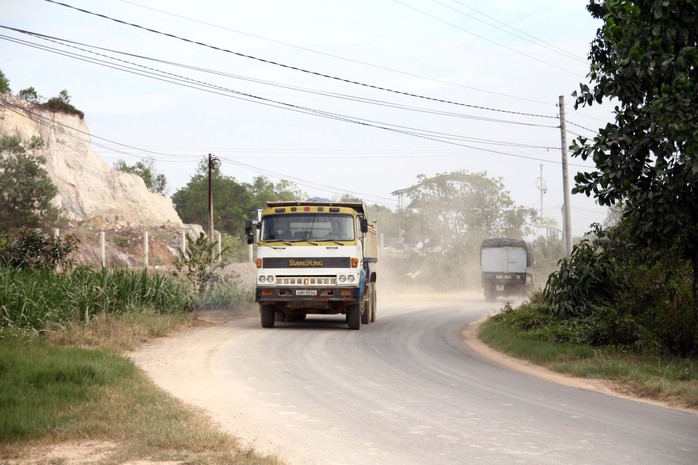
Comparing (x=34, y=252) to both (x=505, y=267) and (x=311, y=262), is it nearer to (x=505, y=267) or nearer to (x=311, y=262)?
(x=311, y=262)

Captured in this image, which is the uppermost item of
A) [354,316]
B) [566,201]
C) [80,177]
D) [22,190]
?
[80,177]

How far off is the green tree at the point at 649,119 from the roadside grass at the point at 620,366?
2091mm

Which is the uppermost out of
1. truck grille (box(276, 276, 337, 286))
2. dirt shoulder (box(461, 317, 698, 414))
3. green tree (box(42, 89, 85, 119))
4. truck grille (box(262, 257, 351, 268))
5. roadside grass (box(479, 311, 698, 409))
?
green tree (box(42, 89, 85, 119))

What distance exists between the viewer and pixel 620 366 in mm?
13609

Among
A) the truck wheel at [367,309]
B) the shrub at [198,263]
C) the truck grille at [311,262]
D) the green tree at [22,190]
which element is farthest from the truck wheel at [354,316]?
the green tree at [22,190]

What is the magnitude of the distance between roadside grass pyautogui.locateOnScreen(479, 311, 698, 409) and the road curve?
798mm

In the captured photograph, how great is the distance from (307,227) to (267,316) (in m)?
2.56

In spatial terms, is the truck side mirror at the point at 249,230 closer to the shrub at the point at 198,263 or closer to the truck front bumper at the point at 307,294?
the truck front bumper at the point at 307,294

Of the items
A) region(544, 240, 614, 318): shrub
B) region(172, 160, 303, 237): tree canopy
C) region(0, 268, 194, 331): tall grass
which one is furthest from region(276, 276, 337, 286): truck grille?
region(172, 160, 303, 237): tree canopy

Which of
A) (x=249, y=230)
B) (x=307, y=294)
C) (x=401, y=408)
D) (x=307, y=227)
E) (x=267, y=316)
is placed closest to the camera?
(x=401, y=408)

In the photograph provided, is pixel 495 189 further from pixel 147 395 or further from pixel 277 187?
pixel 147 395

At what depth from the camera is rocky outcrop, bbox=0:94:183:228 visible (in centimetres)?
5509

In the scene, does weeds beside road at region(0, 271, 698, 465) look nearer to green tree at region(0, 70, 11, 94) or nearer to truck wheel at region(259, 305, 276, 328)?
truck wheel at region(259, 305, 276, 328)

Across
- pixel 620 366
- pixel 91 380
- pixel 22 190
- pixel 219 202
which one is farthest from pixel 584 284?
pixel 219 202
